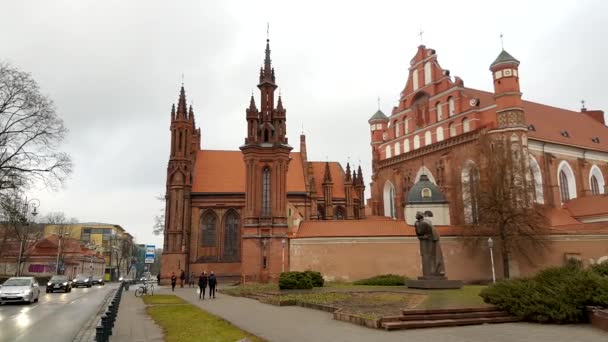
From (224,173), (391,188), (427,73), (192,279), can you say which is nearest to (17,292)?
(192,279)

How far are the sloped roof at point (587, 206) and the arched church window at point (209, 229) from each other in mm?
37198

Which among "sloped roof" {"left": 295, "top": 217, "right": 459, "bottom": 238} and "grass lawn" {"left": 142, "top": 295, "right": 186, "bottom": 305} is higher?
"sloped roof" {"left": 295, "top": 217, "right": 459, "bottom": 238}

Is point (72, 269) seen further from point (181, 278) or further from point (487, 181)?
point (487, 181)

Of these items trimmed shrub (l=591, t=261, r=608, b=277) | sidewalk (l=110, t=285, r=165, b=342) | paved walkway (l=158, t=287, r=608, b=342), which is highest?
trimmed shrub (l=591, t=261, r=608, b=277)

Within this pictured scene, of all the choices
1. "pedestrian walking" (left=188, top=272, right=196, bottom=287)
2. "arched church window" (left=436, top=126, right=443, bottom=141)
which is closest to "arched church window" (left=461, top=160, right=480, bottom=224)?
"arched church window" (left=436, top=126, right=443, bottom=141)

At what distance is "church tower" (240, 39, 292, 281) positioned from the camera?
39.1m

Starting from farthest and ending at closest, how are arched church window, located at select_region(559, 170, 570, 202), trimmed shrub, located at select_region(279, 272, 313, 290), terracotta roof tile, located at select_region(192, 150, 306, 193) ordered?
1. terracotta roof tile, located at select_region(192, 150, 306, 193)
2. arched church window, located at select_region(559, 170, 570, 202)
3. trimmed shrub, located at select_region(279, 272, 313, 290)

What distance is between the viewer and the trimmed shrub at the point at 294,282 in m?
26.8

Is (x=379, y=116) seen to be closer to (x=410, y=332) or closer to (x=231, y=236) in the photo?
(x=231, y=236)

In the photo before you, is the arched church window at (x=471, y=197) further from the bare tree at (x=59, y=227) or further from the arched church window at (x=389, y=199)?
the bare tree at (x=59, y=227)

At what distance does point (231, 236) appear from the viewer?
49375 millimetres

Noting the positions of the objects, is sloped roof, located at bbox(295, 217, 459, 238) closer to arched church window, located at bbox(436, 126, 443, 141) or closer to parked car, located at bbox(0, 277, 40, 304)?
arched church window, located at bbox(436, 126, 443, 141)

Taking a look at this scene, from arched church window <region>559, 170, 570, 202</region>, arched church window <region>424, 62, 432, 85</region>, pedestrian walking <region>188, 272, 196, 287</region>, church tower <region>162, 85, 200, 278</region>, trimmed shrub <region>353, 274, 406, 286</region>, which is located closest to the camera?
trimmed shrub <region>353, 274, 406, 286</region>

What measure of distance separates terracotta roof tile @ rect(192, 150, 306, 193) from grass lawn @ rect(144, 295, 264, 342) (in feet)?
102
